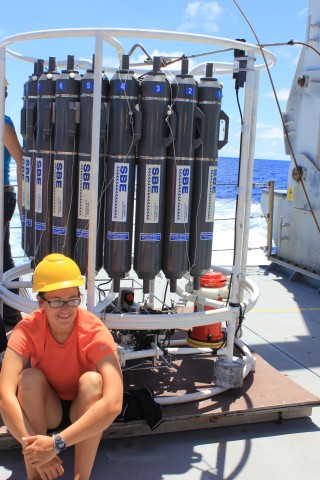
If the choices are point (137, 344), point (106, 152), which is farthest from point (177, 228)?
point (137, 344)

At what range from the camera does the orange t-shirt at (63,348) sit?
2.97 metres

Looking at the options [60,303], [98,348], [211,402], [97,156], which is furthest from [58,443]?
[97,156]

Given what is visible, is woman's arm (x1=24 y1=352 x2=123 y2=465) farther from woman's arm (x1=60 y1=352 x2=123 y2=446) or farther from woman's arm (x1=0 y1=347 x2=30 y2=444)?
woman's arm (x1=0 y1=347 x2=30 y2=444)

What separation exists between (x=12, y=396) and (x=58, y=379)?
33cm

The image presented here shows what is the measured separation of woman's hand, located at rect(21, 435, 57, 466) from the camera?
2604mm

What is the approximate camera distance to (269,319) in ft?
21.0

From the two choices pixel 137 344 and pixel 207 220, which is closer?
pixel 207 220

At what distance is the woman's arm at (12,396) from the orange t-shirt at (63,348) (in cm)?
6

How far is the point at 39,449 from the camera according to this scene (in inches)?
102

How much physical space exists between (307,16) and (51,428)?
277 inches

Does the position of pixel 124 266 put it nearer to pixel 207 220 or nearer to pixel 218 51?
pixel 207 220

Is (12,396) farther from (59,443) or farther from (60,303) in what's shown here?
(60,303)

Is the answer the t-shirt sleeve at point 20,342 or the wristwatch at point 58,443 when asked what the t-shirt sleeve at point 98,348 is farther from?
the wristwatch at point 58,443

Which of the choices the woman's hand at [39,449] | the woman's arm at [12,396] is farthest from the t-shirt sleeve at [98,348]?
the woman's hand at [39,449]
